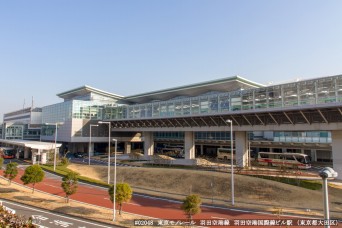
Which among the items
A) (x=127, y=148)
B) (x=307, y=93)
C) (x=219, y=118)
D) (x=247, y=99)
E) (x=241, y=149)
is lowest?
(x=127, y=148)

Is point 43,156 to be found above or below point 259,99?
below

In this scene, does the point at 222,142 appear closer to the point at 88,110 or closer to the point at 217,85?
the point at 217,85

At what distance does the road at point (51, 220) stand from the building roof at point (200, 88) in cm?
5382

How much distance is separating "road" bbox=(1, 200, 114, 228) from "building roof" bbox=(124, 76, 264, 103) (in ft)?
177

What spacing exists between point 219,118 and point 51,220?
39.6 meters

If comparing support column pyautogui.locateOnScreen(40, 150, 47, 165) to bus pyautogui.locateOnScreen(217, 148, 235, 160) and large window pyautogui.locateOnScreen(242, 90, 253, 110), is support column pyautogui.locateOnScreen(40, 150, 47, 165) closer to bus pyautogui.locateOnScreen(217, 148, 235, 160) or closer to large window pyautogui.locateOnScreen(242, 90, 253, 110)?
large window pyautogui.locateOnScreen(242, 90, 253, 110)

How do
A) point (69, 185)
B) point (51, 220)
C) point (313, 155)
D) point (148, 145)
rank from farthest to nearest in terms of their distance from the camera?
point (148, 145) < point (313, 155) < point (69, 185) < point (51, 220)

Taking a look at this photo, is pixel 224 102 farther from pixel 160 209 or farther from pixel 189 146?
pixel 160 209

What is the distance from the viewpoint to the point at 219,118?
55.9m

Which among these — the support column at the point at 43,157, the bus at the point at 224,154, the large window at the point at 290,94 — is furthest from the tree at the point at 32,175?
the bus at the point at 224,154

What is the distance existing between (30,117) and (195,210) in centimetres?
11516

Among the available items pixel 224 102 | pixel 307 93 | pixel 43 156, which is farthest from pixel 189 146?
pixel 43 156

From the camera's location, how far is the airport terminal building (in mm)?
41312

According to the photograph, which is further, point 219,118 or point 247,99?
point 219,118
